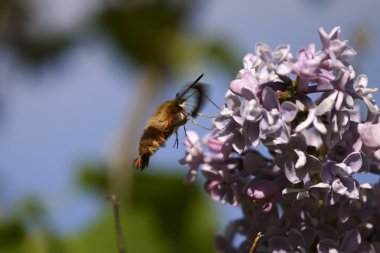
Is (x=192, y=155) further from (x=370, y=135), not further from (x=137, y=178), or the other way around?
(x=137, y=178)

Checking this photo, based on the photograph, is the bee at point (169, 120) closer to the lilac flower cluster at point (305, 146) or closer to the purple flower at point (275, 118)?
the lilac flower cluster at point (305, 146)

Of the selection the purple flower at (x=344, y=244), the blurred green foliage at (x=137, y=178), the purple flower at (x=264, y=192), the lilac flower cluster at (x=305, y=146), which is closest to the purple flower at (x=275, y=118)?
the lilac flower cluster at (x=305, y=146)

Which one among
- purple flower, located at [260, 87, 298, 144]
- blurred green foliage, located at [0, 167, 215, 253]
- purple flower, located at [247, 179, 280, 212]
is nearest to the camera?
purple flower, located at [260, 87, 298, 144]

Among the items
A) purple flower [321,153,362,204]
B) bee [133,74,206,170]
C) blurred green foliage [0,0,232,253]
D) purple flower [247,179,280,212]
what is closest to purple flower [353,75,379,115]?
purple flower [321,153,362,204]

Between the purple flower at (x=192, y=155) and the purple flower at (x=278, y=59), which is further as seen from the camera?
the purple flower at (x=192, y=155)

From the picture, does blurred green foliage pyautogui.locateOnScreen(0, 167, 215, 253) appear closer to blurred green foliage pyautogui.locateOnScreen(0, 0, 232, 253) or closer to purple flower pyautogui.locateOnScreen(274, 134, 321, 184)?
blurred green foliage pyautogui.locateOnScreen(0, 0, 232, 253)

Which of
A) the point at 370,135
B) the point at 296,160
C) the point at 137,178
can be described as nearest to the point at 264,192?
the point at 296,160
